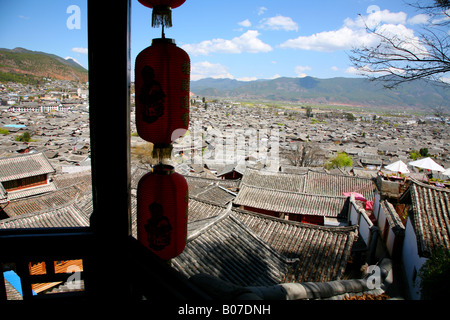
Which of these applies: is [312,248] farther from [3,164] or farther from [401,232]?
[3,164]

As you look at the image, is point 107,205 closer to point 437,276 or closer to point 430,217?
point 437,276

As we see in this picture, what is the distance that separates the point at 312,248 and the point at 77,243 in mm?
6049

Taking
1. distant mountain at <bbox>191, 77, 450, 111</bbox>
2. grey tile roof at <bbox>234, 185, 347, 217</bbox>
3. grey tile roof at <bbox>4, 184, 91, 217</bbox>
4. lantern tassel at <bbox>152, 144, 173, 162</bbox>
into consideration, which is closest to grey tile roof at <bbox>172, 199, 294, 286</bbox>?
lantern tassel at <bbox>152, 144, 173, 162</bbox>

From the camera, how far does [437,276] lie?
14.1 ft

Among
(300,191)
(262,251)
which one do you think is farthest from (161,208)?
(300,191)

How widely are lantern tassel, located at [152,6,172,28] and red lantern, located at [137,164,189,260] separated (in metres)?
0.99

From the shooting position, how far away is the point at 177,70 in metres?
2.04

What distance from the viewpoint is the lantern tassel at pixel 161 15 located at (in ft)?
6.32

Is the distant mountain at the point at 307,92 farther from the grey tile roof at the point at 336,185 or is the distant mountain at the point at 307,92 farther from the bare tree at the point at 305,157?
the grey tile roof at the point at 336,185

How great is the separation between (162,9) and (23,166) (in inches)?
594

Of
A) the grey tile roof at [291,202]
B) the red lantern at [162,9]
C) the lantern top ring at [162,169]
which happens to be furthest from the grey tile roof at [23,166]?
the red lantern at [162,9]

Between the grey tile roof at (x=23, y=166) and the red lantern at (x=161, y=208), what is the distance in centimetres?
1366

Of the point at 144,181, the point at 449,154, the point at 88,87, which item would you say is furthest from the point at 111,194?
the point at 449,154
